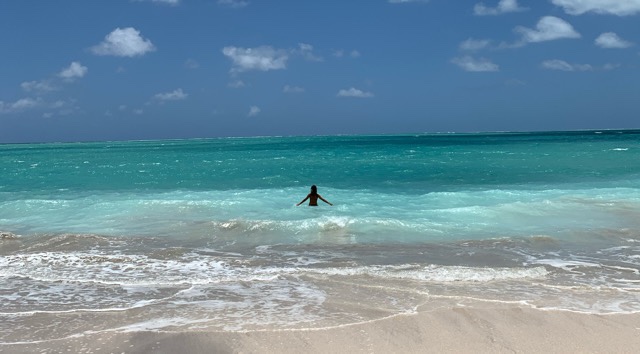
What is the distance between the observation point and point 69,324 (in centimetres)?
658

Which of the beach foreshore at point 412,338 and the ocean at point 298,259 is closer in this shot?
the beach foreshore at point 412,338

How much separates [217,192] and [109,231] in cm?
1023

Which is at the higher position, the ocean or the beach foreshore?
the beach foreshore

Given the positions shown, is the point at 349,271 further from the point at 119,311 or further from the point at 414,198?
the point at 414,198

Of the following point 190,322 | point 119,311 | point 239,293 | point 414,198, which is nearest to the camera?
point 190,322

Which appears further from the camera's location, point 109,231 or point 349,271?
point 109,231

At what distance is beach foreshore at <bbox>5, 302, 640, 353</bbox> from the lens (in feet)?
18.8

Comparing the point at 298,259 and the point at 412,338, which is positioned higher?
the point at 412,338

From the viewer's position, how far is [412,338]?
6.02m

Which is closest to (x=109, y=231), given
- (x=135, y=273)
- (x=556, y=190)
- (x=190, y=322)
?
(x=135, y=273)

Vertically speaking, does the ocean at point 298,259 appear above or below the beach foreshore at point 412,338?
below

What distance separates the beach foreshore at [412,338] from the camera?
572 cm

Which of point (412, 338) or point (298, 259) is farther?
point (298, 259)

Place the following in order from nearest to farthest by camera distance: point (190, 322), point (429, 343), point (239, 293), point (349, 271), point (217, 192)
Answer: point (429, 343) → point (190, 322) → point (239, 293) → point (349, 271) → point (217, 192)
